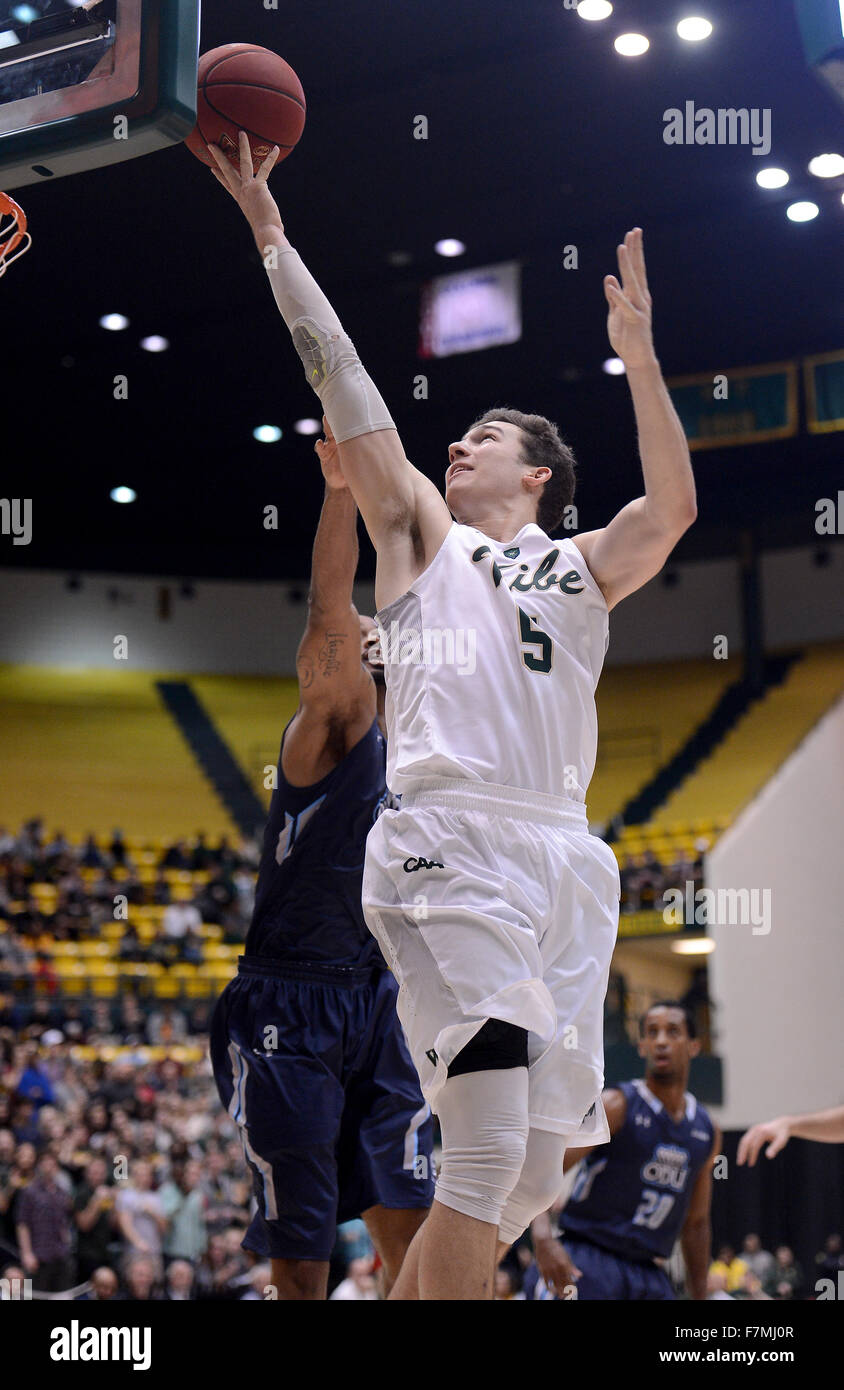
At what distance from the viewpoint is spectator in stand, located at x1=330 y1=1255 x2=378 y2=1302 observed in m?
8.88

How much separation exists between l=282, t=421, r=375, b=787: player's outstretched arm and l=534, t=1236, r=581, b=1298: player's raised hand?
214cm

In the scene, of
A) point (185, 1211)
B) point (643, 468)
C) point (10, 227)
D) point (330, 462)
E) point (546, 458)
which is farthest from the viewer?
point (185, 1211)

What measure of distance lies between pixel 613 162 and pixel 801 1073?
8.97m

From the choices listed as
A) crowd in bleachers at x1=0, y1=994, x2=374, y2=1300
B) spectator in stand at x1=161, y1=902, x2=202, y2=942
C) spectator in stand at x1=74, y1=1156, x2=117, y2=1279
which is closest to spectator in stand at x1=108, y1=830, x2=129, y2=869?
spectator in stand at x1=161, y1=902, x2=202, y2=942

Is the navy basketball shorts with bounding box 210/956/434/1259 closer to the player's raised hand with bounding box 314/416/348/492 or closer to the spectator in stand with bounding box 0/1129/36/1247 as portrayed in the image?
the player's raised hand with bounding box 314/416/348/492

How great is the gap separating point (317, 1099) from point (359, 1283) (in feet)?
18.6

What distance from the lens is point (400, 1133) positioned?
158 inches

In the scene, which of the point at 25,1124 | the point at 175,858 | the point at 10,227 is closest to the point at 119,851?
the point at 175,858

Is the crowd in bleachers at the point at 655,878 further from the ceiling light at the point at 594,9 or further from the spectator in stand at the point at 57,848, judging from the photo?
the ceiling light at the point at 594,9

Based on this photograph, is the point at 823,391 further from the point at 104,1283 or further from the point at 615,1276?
the point at 615,1276

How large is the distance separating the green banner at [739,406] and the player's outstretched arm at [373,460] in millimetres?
10671

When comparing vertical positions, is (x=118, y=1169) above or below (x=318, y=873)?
below

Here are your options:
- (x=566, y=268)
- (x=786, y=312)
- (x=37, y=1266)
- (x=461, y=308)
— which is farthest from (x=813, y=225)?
(x=37, y=1266)

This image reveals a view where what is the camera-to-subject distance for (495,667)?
3.04 meters
